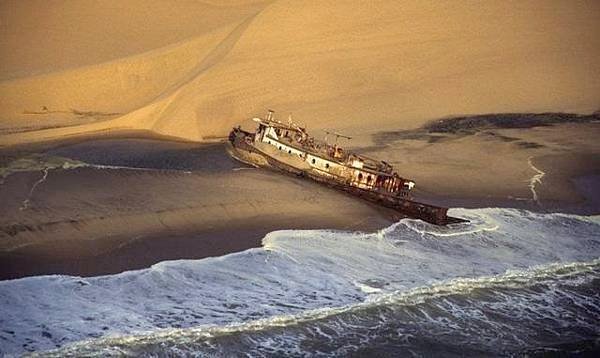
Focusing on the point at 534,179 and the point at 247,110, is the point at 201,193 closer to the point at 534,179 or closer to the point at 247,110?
the point at 247,110

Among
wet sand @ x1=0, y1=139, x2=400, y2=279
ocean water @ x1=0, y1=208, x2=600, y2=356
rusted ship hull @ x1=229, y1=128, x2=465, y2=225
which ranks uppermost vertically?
rusted ship hull @ x1=229, y1=128, x2=465, y2=225

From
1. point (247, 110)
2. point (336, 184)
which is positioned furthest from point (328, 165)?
point (247, 110)

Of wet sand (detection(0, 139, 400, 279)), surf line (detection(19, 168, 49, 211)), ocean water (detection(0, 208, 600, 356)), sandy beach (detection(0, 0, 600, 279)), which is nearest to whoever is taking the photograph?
ocean water (detection(0, 208, 600, 356))

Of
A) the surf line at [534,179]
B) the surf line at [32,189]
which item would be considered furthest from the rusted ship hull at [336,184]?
the surf line at [32,189]

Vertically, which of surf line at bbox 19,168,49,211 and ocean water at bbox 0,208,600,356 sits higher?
surf line at bbox 19,168,49,211

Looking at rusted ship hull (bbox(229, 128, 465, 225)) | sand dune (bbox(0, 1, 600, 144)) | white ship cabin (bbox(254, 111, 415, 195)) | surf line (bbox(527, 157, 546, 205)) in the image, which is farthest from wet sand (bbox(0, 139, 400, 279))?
surf line (bbox(527, 157, 546, 205))

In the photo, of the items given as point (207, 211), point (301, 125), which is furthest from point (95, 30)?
point (207, 211)

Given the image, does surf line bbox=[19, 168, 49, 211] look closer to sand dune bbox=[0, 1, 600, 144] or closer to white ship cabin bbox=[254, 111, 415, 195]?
Answer: sand dune bbox=[0, 1, 600, 144]
